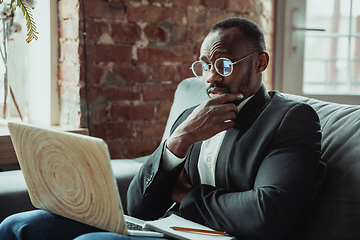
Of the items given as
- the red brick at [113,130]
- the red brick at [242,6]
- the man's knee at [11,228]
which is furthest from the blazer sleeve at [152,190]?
A: the red brick at [242,6]

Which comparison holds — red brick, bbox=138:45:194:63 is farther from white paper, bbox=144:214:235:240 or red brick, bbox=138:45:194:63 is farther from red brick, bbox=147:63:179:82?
white paper, bbox=144:214:235:240

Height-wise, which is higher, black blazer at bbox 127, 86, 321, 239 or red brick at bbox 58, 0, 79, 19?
red brick at bbox 58, 0, 79, 19

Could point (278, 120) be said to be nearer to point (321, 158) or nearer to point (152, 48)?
point (321, 158)

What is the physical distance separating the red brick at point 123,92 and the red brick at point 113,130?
0.14 metres

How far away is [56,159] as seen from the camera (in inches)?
43.2

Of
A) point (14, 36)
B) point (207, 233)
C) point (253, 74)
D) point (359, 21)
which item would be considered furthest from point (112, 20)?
point (359, 21)

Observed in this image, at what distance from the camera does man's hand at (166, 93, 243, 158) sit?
1350mm

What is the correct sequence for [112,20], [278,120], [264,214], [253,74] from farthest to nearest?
[112,20] < [253,74] < [278,120] < [264,214]

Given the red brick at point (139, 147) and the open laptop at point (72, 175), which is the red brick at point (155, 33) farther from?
the open laptop at point (72, 175)

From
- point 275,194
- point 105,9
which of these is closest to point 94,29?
point 105,9

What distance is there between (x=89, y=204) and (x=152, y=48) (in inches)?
51.1

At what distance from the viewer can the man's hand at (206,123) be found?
1350mm

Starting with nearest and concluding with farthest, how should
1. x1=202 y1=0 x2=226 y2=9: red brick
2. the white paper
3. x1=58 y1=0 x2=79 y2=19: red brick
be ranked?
the white paper, x1=58 y1=0 x2=79 y2=19: red brick, x1=202 y1=0 x2=226 y2=9: red brick

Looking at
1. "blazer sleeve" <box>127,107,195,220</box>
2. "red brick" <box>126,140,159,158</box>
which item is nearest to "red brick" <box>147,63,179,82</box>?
"red brick" <box>126,140,159,158</box>
